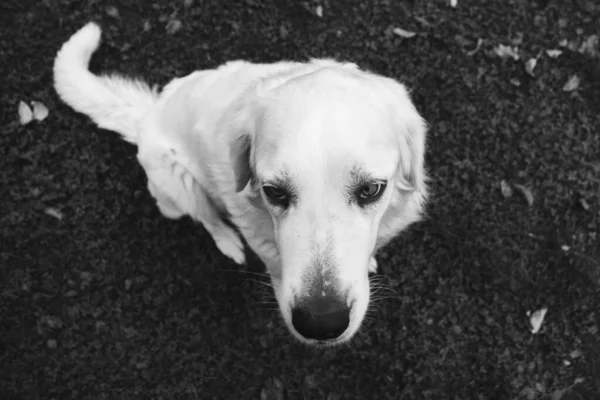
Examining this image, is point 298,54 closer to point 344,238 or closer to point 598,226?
point 344,238

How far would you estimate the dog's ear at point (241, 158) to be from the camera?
2795 millimetres

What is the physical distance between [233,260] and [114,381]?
1.40 metres

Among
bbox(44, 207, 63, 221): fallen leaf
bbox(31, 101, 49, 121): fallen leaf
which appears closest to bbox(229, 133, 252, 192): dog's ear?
bbox(44, 207, 63, 221): fallen leaf

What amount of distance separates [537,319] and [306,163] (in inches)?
118

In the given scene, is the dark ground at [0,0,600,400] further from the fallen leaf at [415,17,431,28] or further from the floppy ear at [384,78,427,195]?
the floppy ear at [384,78,427,195]

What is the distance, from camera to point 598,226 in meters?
4.40

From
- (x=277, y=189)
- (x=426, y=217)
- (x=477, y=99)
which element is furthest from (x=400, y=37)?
(x=277, y=189)

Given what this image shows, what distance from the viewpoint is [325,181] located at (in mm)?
2363

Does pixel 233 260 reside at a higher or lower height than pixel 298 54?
lower

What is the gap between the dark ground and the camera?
13.6 feet

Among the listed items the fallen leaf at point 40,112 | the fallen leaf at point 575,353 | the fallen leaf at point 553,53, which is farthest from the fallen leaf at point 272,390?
the fallen leaf at point 553,53

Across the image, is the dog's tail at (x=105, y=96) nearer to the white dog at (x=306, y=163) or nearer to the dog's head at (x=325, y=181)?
the white dog at (x=306, y=163)

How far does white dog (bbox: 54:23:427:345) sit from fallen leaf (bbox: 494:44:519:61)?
214 cm

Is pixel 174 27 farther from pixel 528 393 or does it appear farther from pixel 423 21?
pixel 528 393
